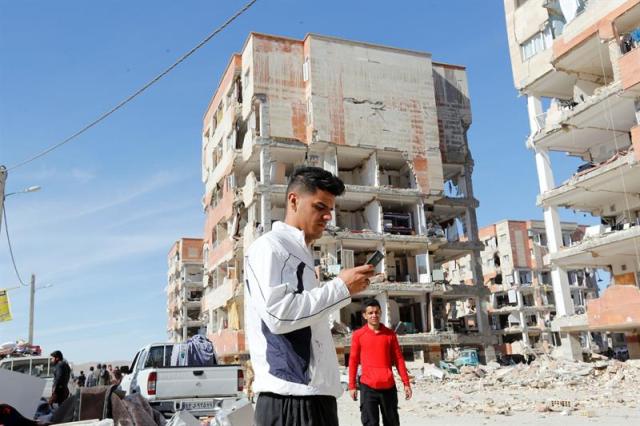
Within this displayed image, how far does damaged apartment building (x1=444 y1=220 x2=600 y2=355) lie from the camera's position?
199 feet

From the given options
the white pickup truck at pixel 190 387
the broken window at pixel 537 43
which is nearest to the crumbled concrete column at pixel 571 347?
the broken window at pixel 537 43

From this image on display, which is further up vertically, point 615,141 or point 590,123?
point 590,123

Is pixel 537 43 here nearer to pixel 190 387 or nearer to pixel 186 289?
pixel 190 387

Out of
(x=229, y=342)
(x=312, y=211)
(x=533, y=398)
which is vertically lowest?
(x=533, y=398)

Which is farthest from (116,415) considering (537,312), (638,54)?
(537,312)

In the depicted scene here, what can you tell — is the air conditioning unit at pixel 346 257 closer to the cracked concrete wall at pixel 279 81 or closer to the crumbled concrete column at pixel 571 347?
the cracked concrete wall at pixel 279 81

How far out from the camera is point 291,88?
37.6 meters

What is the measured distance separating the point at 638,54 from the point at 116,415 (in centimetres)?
2293

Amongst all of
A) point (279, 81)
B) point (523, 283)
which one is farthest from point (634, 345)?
point (523, 283)

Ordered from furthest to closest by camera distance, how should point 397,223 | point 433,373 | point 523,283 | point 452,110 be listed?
1. point 523,283
2. point 452,110
3. point 397,223
4. point 433,373

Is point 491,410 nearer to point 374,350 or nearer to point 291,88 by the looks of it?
point 374,350

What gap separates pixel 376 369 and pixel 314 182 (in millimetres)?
4252

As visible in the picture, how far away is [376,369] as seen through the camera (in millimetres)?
6395

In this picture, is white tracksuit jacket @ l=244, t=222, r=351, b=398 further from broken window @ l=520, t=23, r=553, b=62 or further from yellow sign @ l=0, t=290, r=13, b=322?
broken window @ l=520, t=23, r=553, b=62
